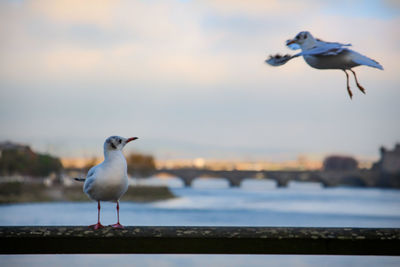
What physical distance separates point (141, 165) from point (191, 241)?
72.8m

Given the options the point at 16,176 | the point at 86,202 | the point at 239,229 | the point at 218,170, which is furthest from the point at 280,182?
the point at 239,229

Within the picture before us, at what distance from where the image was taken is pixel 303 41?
3207 millimetres

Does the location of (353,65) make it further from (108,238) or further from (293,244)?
(108,238)

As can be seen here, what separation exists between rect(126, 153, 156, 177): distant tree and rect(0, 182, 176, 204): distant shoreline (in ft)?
42.3

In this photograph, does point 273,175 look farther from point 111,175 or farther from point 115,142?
point 115,142

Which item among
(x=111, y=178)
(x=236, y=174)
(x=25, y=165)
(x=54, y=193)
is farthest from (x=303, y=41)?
(x=236, y=174)

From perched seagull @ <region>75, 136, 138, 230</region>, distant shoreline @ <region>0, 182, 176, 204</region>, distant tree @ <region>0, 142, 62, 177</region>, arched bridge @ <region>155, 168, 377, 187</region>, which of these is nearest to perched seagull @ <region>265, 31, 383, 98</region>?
perched seagull @ <region>75, 136, 138, 230</region>

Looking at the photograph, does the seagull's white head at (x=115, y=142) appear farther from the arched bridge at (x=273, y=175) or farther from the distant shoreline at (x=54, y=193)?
the arched bridge at (x=273, y=175)

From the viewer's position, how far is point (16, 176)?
58.2 meters

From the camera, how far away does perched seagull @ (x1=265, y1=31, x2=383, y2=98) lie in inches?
115

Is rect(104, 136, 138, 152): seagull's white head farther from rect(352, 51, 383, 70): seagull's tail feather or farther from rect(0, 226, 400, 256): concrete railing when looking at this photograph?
rect(352, 51, 383, 70): seagull's tail feather

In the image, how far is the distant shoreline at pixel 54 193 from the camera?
5360cm

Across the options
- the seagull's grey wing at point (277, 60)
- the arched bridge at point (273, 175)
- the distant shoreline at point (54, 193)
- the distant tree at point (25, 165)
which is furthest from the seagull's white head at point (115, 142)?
the arched bridge at point (273, 175)

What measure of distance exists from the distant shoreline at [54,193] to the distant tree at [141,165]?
12895 millimetres
